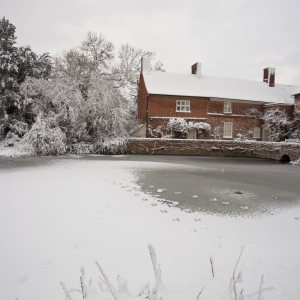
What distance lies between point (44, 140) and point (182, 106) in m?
15.2

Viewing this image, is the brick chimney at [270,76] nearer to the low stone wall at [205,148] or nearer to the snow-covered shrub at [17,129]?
the low stone wall at [205,148]

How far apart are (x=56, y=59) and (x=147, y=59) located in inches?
466

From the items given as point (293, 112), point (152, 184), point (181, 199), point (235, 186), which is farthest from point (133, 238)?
point (293, 112)

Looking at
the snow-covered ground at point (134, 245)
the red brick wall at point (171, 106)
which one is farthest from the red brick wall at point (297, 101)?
the snow-covered ground at point (134, 245)

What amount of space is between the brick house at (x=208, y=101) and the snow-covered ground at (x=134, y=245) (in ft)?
65.3

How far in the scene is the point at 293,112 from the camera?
2772cm

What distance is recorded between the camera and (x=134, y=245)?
371 centimetres

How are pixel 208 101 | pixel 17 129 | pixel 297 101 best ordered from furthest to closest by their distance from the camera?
pixel 297 101 → pixel 208 101 → pixel 17 129

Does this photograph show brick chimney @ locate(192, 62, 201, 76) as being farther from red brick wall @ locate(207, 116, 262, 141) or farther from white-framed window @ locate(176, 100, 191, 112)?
red brick wall @ locate(207, 116, 262, 141)

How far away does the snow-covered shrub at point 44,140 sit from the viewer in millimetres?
16812

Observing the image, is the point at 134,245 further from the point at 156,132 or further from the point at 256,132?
the point at 256,132

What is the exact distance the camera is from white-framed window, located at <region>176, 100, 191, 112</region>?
25844 millimetres

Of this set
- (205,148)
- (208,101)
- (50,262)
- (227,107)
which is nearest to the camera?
(50,262)

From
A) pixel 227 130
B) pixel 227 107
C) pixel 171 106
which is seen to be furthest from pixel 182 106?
pixel 227 130
